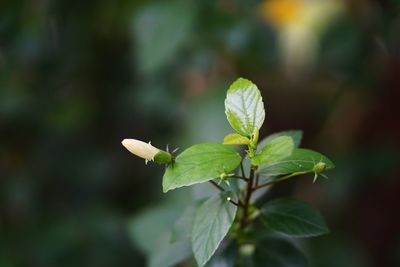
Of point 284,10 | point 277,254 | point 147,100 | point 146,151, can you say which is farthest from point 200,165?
point 284,10

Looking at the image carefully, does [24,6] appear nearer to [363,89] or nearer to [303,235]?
[363,89]

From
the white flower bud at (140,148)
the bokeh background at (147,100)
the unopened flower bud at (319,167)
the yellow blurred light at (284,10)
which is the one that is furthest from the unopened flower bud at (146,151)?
the yellow blurred light at (284,10)

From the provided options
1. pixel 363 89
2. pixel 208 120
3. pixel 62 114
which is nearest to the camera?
pixel 208 120

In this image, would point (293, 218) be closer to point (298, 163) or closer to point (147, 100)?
point (298, 163)

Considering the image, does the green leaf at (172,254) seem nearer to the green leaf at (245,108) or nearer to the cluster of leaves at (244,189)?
the cluster of leaves at (244,189)

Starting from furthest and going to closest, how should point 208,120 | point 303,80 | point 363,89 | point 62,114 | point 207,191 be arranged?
point 303,80, point 62,114, point 363,89, point 208,120, point 207,191

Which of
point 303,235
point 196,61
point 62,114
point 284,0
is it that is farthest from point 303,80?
point 303,235
